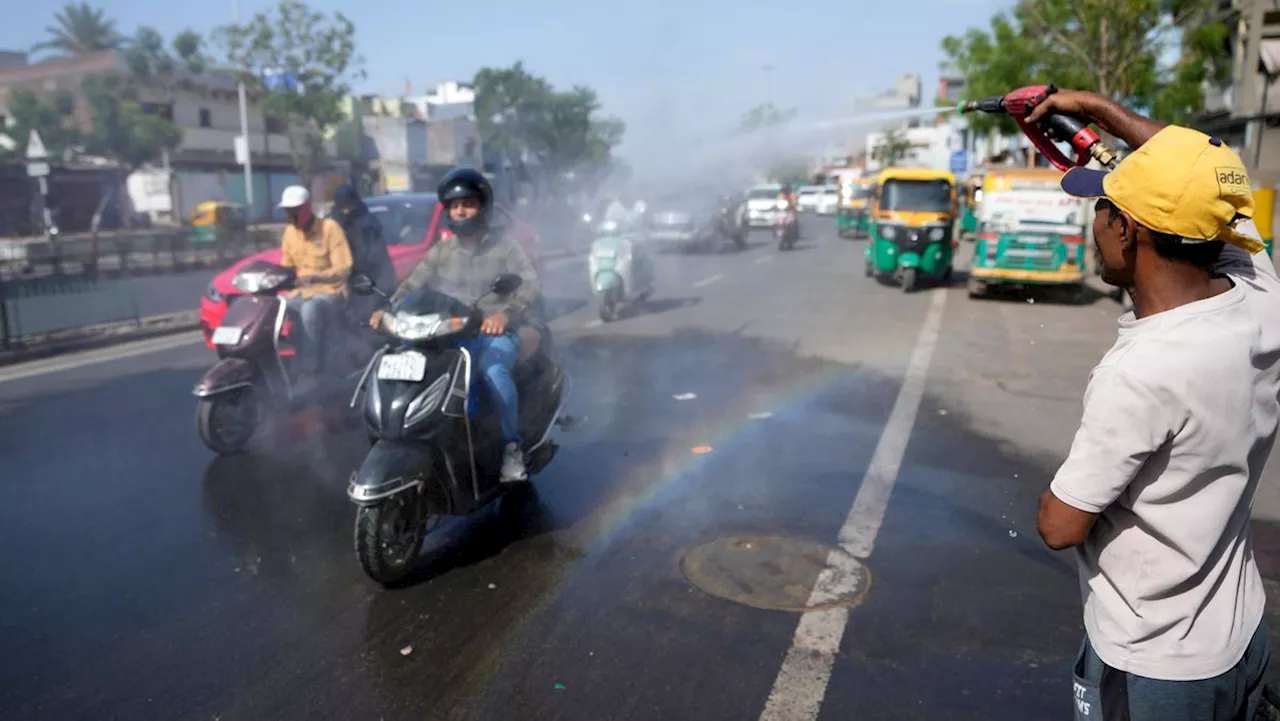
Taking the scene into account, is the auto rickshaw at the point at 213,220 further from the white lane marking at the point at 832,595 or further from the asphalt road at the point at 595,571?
the white lane marking at the point at 832,595

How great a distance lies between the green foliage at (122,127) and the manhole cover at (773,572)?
45490mm

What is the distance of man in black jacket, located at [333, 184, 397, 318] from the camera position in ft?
28.2

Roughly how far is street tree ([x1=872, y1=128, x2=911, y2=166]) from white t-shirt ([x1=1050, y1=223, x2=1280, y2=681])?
54.3 meters

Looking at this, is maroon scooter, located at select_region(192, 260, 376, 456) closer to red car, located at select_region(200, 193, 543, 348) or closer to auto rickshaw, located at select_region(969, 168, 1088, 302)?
red car, located at select_region(200, 193, 543, 348)

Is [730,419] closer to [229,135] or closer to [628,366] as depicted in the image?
[628,366]

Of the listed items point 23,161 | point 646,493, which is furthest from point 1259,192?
point 23,161

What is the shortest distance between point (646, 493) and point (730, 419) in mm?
2061

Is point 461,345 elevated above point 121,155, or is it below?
below

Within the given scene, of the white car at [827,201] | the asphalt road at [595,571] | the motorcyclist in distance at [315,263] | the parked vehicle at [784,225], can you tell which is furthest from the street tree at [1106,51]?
the white car at [827,201]

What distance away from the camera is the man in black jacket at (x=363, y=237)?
8.59 m

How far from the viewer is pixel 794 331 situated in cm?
1259

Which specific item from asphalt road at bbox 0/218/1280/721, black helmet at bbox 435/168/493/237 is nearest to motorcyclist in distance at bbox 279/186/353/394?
asphalt road at bbox 0/218/1280/721

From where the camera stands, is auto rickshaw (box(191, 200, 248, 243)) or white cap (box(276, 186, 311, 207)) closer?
white cap (box(276, 186, 311, 207))

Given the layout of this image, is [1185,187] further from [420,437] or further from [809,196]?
[809,196]
